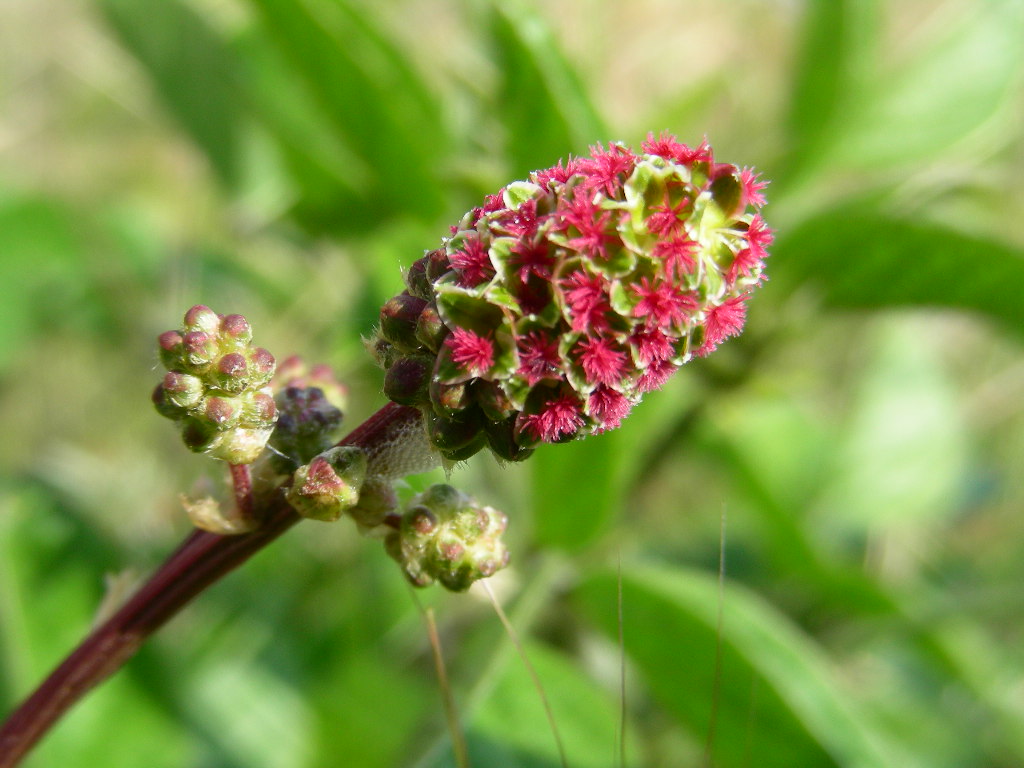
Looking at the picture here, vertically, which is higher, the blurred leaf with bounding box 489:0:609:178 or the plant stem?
the blurred leaf with bounding box 489:0:609:178

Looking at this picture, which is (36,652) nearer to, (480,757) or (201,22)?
(480,757)

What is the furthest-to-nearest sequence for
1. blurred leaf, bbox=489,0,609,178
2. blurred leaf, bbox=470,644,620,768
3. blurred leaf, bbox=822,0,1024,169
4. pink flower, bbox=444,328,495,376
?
blurred leaf, bbox=822,0,1024,169 < blurred leaf, bbox=489,0,609,178 < blurred leaf, bbox=470,644,620,768 < pink flower, bbox=444,328,495,376

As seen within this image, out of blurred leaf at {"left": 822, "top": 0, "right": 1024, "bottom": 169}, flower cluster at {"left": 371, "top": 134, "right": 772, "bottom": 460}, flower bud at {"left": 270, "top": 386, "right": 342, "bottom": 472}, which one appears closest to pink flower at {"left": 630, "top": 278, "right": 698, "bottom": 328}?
flower cluster at {"left": 371, "top": 134, "right": 772, "bottom": 460}

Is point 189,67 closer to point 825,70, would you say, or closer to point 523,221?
point 825,70

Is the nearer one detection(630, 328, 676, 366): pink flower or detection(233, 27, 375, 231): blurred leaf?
detection(630, 328, 676, 366): pink flower

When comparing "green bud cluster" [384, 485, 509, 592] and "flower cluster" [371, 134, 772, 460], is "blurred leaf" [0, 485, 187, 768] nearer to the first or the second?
"green bud cluster" [384, 485, 509, 592]

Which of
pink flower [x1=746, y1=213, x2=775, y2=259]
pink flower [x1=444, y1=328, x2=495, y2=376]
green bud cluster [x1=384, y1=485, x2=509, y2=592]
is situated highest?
pink flower [x1=746, y1=213, x2=775, y2=259]
